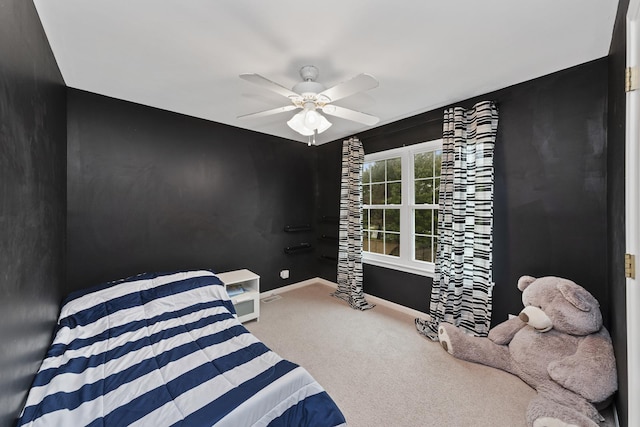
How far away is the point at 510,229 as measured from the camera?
237cm

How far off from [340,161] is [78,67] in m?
3.03

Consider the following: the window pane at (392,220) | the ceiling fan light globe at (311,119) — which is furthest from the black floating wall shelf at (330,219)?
the ceiling fan light globe at (311,119)

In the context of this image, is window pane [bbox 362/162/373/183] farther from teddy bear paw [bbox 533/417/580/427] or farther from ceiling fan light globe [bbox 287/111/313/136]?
teddy bear paw [bbox 533/417/580/427]

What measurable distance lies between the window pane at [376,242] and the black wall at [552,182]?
141cm

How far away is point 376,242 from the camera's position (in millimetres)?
3668

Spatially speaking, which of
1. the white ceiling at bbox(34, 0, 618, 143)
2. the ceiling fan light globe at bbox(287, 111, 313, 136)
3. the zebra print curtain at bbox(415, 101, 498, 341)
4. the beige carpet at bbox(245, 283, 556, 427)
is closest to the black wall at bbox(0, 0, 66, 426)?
the white ceiling at bbox(34, 0, 618, 143)

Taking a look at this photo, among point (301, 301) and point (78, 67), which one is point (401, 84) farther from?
point (301, 301)

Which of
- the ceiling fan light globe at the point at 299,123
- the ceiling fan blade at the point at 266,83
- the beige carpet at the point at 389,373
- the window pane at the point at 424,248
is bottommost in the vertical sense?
the beige carpet at the point at 389,373

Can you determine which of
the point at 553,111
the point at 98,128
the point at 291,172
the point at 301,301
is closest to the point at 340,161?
the point at 291,172

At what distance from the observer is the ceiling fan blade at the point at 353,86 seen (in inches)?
59.9

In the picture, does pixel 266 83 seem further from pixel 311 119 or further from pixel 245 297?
pixel 245 297

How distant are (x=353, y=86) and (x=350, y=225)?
229 centimetres

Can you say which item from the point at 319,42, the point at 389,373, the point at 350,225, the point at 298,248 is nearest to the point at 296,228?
the point at 298,248

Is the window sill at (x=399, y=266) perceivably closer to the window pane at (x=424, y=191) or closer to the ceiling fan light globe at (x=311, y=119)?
the window pane at (x=424, y=191)
